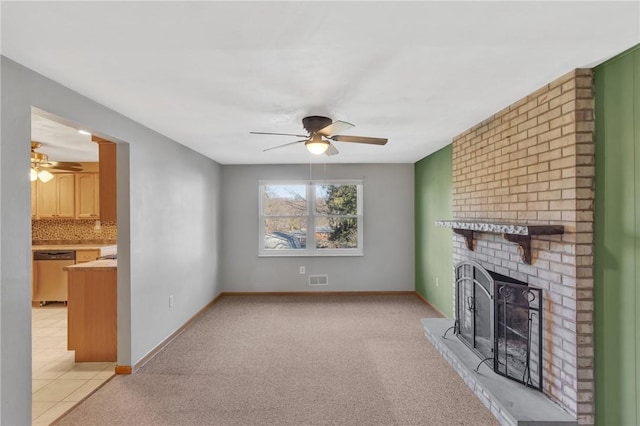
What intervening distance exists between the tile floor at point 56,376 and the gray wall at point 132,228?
0.31 m

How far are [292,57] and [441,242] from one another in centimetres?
343

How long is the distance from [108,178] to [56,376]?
1870 mm

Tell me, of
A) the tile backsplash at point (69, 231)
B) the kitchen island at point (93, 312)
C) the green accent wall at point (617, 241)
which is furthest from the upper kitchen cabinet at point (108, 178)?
the green accent wall at point (617, 241)

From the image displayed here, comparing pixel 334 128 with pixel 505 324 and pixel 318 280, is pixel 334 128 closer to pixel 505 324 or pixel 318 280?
pixel 505 324

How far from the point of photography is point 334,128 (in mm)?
2510

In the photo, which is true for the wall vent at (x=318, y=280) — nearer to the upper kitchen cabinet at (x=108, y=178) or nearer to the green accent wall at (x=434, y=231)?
the green accent wall at (x=434, y=231)

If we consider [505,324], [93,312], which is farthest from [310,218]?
[505,324]

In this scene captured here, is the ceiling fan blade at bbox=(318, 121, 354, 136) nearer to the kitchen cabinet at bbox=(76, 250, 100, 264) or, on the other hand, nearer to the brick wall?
the brick wall

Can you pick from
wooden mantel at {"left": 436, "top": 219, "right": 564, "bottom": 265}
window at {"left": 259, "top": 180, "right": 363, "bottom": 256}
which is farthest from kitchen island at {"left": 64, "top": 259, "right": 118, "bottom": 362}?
wooden mantel at {"left": 436, "top": 219, "right": 564, "bottom": 265}

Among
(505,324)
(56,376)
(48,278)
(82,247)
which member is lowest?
(56,376)

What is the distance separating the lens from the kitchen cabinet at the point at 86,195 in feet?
17.3

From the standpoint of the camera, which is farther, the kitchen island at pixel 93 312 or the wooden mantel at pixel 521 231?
the kitchen island at pixel 93 312

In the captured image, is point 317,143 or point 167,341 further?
point 167,341

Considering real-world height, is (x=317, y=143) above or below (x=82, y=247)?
above
